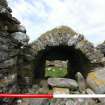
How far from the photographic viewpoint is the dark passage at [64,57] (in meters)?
9.98

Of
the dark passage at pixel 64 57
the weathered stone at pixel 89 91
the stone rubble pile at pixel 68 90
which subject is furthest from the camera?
the dark passage at pixel 64 57

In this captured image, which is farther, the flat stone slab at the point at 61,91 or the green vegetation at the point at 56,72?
the green vegetation at the point at 56,72

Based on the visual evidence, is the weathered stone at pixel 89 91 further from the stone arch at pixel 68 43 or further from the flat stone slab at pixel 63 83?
the stone arch at pixel 68 43

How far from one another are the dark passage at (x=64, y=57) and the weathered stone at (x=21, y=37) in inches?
37.9

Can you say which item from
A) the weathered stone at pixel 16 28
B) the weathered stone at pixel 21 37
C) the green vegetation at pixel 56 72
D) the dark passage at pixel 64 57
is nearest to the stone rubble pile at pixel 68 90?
the dark passage at pixel 64 57

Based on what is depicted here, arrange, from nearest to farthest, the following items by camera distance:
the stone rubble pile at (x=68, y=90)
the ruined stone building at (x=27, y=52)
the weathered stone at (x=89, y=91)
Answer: the ruined stone building at (x=27, y=52), the stone rubble pile at (x=68, y=90), the weathered stone at (x=89, y=91)

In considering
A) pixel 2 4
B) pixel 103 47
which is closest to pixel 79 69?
pixel 103 47

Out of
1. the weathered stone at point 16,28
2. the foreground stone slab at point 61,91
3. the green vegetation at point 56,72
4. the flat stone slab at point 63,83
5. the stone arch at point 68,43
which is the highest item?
the weathered stone at point 16,28

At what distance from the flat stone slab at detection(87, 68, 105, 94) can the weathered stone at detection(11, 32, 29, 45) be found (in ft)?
7.82

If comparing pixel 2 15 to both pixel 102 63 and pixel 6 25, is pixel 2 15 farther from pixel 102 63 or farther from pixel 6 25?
pixel 102 63

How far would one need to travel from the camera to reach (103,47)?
33.1 feet

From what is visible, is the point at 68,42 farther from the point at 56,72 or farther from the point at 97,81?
the point at 56,72

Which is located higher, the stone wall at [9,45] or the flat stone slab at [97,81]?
the stone wall at [9,45]

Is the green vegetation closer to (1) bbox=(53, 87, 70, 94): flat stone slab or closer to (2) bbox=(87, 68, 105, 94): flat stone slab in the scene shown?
(2) bbox=(87, 68, 105, 94): flat stone slab
